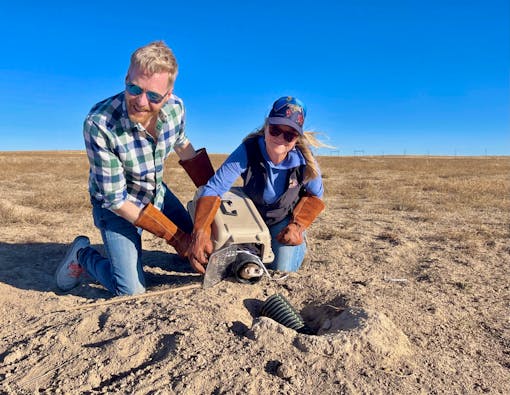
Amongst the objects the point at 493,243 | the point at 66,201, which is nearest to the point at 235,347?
the point at 493,243

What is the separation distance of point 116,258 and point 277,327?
1666mm

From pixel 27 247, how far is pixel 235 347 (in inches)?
145

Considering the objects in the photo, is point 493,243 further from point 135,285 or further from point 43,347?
point 43,347

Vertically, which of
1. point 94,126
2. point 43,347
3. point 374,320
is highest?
point 94,126

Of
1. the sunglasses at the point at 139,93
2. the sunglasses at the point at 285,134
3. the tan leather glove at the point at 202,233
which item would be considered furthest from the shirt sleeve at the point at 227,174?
the sunglasses at the point at 139,93

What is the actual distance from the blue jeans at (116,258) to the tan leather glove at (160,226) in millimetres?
392

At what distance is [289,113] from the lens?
349 centimetres

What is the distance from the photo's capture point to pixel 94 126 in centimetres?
328

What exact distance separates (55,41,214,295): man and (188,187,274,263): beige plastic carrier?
0.27 meters

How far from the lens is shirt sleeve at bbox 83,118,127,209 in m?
3.30

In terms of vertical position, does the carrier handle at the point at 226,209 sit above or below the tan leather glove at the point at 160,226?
above

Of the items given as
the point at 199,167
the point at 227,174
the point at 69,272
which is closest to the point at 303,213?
the point at 227,174

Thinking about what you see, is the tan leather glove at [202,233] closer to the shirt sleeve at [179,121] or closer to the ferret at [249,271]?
the ferret at [249,271]

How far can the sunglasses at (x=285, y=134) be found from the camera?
11.7 ft
